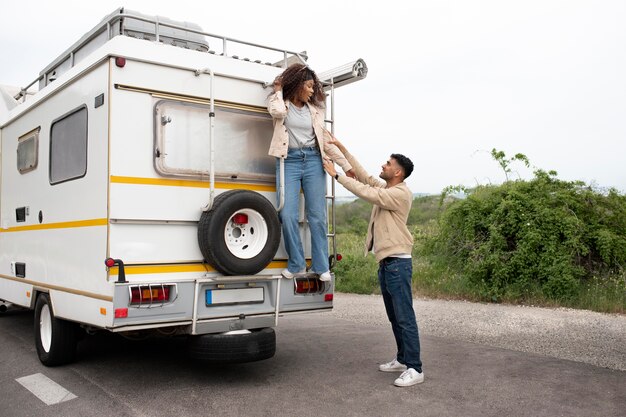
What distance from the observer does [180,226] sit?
546 centimetres

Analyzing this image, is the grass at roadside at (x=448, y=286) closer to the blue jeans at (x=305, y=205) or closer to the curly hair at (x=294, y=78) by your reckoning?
the blue jeans at (x=305, y=205)

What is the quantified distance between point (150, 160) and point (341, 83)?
2217 millimetres

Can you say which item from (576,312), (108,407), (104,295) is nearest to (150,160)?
(104,295)

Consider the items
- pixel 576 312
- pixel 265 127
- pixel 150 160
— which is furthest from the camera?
pixel 576 312

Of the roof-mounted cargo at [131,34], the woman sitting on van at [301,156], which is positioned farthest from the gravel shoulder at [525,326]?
the roof-mounted cargo at [131,34]

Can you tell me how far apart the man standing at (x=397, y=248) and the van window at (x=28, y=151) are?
11.0ft

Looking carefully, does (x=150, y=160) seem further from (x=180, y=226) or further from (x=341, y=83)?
(x=341, y=83)

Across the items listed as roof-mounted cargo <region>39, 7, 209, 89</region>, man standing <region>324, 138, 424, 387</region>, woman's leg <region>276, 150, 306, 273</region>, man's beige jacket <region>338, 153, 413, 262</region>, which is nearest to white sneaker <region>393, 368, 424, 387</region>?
man standing <region>324, 138, 424, 387</region>

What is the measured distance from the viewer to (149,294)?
5109mm

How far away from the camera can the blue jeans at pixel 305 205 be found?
5930 millimetres

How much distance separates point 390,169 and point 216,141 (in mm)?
1612

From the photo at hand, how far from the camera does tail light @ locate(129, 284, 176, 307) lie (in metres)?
5.05

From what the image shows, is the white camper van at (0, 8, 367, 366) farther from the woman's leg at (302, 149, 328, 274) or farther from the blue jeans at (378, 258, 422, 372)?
the blue jeans at (378, 258, 422, 372)

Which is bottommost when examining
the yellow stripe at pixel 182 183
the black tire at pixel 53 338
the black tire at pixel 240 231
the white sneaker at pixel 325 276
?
the black tire at pixel 53 338
